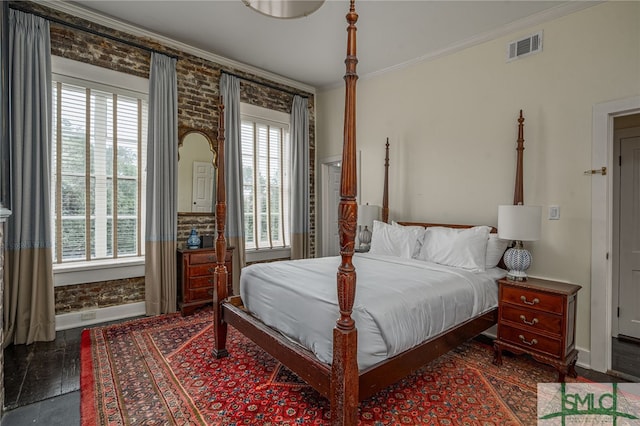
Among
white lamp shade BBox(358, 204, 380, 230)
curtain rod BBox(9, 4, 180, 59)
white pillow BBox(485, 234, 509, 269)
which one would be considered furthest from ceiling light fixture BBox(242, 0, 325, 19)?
white lamp shade BBox(358, 204, 380, 230)

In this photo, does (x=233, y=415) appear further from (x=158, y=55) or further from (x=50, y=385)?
(x=158, y=55)

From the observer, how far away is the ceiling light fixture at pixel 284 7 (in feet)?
6.47

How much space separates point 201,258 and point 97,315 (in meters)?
1.21

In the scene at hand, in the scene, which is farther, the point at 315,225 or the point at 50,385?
the point at 315,225

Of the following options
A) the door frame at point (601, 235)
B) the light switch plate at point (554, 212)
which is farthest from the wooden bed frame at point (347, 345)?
the light switch plate at point (554, 212)

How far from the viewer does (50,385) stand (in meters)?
2.32

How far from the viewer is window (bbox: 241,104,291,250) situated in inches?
189

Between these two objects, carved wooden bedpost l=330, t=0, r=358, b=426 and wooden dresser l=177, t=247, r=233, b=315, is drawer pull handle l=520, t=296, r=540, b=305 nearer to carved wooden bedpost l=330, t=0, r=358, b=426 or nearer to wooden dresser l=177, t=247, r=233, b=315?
carved wooden bedpost l=330, t=0, r=358, b=426

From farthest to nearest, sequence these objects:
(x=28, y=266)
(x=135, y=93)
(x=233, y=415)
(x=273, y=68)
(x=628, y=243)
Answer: (x=273, y=68) < (x=135, y=93) < (x=628, y=243) < (x=28, y=266) < (x=233, y=415)

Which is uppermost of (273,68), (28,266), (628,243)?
(273,68)

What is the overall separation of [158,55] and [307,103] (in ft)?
7.60

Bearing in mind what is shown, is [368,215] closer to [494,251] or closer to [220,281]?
[494,251]

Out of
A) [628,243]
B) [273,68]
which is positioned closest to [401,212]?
[628,243]

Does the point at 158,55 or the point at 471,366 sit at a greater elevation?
the point at 158,55
